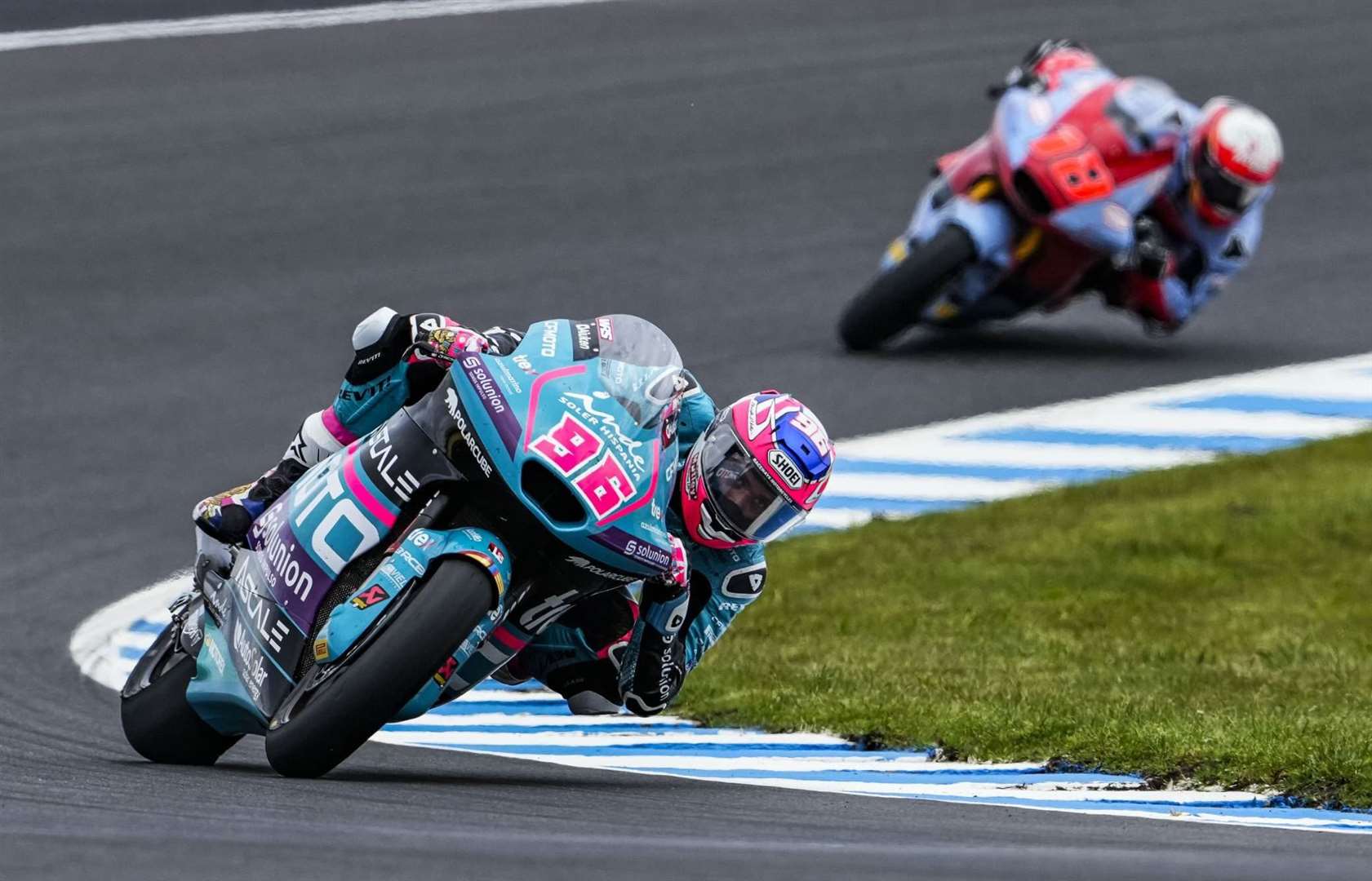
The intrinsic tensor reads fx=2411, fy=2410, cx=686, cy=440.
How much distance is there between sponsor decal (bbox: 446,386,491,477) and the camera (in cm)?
612

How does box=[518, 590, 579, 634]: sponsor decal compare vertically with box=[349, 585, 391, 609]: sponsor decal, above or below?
below

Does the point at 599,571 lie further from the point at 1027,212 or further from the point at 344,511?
the point at 1027,212

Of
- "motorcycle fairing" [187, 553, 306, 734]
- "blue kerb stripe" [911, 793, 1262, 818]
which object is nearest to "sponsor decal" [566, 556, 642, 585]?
"motorcycle fairing" [187, 553, 306, 734]

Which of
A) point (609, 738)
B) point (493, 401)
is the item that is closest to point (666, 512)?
point (493, 401)

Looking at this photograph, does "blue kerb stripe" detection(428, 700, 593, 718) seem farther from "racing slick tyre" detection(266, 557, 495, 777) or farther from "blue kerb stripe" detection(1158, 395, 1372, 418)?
"blue kerb stripe" detection(1158, 395, 1372, 418)

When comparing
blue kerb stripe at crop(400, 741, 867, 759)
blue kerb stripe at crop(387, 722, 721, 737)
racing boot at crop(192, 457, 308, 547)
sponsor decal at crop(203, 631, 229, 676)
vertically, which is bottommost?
blue kerb stripe at crop(387, 722, 721, 737)

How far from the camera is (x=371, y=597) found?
19.7 feet

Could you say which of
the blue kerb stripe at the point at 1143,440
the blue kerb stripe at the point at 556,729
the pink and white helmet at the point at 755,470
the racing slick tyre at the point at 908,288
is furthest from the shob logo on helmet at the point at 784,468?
the racing slick tyre at the point at 908,288

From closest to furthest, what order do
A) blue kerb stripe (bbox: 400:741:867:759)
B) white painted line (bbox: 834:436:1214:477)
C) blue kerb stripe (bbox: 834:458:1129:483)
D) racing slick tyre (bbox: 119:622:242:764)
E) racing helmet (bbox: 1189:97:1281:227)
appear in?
racing slick tyre (bbox: 119:622:242:764)
blue kerb stripe (bbox: 400:741:867:759)
blue kerb stripe (bbox: 834:458:1129:483)
white painted line (bbox: 834:436:1214:477)
racing helmet (bbox: 1189:97:1281:227)

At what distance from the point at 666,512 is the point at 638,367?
1.36 ft

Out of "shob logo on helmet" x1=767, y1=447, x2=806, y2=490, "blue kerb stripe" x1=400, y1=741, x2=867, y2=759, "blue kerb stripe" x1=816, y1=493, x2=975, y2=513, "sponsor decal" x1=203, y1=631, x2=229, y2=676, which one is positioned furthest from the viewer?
"blue kerb stripe" x1=816, y1=493, x2=975, y2=513

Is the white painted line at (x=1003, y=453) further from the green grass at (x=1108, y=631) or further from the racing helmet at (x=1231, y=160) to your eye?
the racing helmet at (x=1231, y=160)

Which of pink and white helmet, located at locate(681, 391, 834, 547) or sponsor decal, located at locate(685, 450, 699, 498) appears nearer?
pink and white helmet, located at locate(681, 391, 834, 547)

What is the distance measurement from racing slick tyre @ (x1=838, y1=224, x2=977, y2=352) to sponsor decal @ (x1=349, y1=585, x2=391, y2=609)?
786cm
